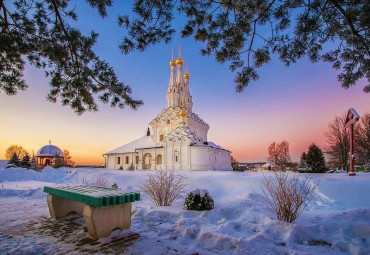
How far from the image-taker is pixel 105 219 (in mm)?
4402

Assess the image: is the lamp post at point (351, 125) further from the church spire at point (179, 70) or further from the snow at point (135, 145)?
the church spire at point (179, 70)

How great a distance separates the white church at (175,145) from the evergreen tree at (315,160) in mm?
13410

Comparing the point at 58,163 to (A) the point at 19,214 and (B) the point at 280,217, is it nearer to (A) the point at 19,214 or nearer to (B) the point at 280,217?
(A) the point at 19,214

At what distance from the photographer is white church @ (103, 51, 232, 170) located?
35.0 m

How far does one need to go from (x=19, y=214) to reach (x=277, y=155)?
5649 centimetres

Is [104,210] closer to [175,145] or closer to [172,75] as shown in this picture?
[175,145]

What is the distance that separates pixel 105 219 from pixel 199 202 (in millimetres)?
2846

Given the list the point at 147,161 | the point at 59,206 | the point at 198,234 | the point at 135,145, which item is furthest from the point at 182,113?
→ the point at 198,234

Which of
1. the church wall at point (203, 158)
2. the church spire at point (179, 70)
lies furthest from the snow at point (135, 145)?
the church spire at point (179, 70)

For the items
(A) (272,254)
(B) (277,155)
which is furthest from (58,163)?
(B) (277,155)

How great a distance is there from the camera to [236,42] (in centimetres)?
522

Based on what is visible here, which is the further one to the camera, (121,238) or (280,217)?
(280,217)

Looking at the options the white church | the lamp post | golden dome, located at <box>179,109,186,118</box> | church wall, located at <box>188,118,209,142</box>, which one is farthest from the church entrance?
the lamp post

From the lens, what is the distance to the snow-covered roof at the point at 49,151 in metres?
40.4
